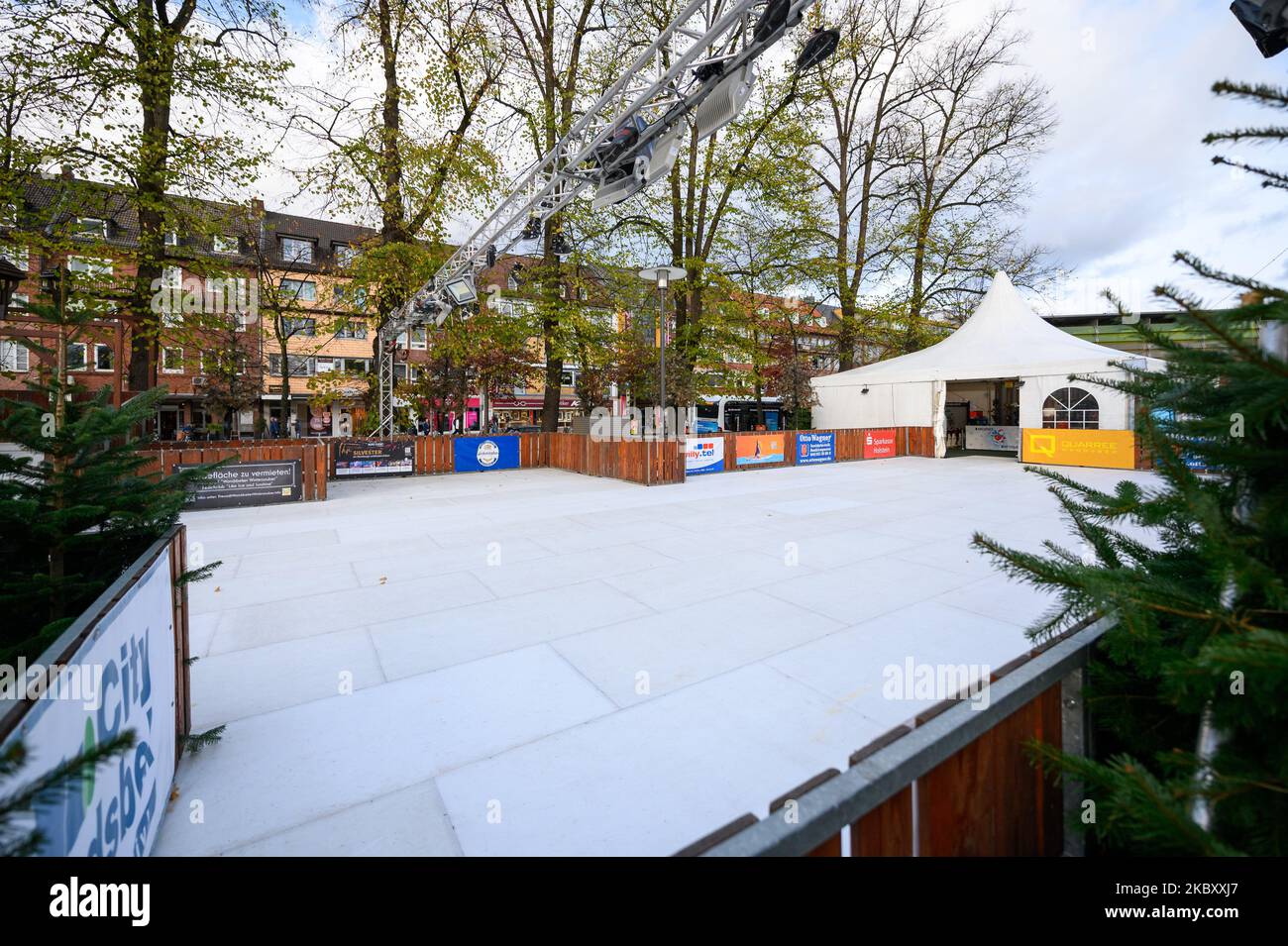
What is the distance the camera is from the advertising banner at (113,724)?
1311 millimetres

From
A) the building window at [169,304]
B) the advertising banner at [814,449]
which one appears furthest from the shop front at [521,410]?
the building window at [169,304]

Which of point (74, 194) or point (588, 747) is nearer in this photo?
point (588, 747)

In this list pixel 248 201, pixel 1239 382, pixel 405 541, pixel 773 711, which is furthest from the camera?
pixel 248 201

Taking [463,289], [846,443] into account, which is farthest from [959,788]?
[846,443]

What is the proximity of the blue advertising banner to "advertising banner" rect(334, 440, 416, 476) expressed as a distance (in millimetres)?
1438

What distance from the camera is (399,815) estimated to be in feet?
8.95

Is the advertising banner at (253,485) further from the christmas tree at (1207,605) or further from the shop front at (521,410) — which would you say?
the shop front at (521,410)

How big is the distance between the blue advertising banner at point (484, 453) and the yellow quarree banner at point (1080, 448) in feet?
56.1

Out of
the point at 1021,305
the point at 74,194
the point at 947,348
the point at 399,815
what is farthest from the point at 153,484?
the point at 1021,305

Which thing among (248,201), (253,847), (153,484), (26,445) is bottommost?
(253,847)

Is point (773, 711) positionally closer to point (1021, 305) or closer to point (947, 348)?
point (947, 348)

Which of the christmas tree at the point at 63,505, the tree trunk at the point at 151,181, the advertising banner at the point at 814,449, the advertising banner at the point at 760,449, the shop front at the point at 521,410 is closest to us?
the christmas tree at the point at 63,505
